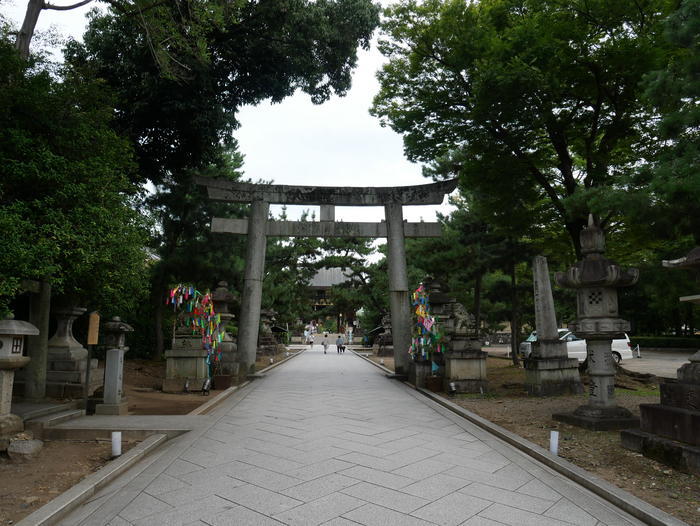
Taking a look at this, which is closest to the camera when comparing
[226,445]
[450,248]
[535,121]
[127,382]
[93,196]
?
[226,445]

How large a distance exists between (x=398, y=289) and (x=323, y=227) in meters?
2.95

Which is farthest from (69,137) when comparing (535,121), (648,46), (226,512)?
(648,46)

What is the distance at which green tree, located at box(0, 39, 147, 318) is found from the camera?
4852mm

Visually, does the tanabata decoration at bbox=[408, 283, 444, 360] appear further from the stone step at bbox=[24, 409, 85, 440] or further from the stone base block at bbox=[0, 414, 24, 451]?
the stone base block at bbox=[0, 414, 24, 451]

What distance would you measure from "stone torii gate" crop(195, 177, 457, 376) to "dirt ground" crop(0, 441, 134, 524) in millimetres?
7047

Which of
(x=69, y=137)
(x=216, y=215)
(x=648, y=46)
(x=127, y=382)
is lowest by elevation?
(x=127, y=382)

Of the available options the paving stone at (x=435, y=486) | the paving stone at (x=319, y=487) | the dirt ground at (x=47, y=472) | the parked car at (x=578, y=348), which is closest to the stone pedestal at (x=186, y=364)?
the dirt ground at (x=47, y=472)

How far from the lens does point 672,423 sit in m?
4.62

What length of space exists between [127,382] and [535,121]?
464 inches

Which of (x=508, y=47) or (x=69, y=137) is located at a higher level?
(x=508, y=47)

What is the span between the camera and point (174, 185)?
14.5m

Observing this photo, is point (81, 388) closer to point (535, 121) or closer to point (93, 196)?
point (93, 196)

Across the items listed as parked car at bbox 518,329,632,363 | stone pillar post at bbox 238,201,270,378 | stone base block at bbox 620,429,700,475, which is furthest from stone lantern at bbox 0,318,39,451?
parked car at bbox 518,329,632,363

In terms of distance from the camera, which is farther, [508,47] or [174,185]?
[174,185]
